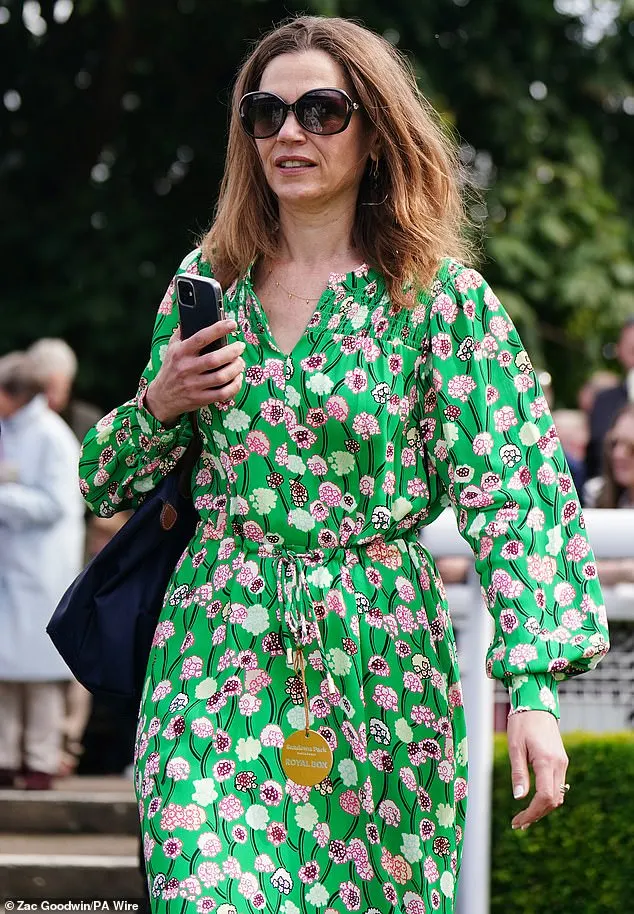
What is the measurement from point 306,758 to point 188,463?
638 mm

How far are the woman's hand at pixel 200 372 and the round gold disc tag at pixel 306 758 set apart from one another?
23.5 inches

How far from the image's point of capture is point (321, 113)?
118 inches

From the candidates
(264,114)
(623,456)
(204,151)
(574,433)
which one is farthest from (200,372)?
(204,151)

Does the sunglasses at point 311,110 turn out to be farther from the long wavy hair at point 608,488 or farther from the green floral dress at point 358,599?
the long wavy hair at point 608,488

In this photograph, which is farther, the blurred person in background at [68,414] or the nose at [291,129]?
the blurred person in background at [68,414]

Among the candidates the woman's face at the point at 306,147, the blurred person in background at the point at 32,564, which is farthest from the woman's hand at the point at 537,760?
the blurred person in background at the point at 32,564

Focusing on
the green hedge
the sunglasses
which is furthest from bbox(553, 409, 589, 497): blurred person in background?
the sunglasses

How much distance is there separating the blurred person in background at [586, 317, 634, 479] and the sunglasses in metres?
4.89

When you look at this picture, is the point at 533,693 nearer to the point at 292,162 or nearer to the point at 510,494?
the point at 510,494

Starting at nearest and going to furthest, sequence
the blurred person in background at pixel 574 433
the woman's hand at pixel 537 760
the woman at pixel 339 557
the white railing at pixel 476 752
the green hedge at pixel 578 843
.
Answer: the woman's hand at pixel 537 760
the woman at pixel 339 557
the white railing at pixel 476 752
the green hedge at pixel 578 843
the blurred person in background at pixel 574 433

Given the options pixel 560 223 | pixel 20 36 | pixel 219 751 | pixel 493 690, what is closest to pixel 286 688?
pixel 219 751

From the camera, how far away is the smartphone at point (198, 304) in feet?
9.46

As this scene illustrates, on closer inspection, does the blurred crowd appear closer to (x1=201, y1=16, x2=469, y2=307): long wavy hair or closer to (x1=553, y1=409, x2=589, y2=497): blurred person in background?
(x1=553, y1=409, x2=589, y2=497): blurred person in background

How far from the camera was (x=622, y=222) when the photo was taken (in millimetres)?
10344
